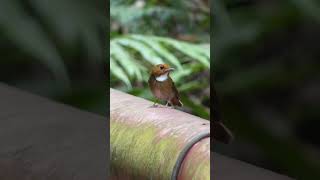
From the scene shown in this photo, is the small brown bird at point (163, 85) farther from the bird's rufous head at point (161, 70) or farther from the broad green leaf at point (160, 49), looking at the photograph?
the broad green leaf at point (160, 49)

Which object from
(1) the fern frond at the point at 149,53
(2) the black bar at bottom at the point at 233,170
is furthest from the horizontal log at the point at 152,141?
(1) the fern frond at the point at 149,53

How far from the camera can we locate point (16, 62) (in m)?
1.19

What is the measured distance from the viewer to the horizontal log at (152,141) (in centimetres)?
71

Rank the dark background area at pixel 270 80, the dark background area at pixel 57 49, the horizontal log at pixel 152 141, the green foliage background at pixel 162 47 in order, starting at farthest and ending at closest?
the green foliage background at pixel 162 47
the dark background area at pixel 57 49
the horizontal log at pixel 152 141
the dark background area at pixel 270 80

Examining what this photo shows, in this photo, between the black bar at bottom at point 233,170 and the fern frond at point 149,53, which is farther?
the fern frond at point 149,53

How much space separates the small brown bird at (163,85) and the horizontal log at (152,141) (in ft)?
0.05

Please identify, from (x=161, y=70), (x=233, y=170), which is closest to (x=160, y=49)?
(x=161, y=70)

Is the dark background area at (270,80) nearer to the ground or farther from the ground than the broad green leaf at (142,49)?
farther from the ground

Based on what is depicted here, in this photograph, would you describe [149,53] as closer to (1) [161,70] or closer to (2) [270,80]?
(1) [161,70]

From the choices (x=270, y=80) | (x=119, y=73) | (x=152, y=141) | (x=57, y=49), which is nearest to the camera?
(x=270, y=80)

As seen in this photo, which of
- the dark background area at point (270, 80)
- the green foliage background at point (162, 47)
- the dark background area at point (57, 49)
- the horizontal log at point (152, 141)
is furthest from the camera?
the green foliage background at point (162, 47)

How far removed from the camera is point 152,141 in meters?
0.76

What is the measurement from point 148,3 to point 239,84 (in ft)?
2.98

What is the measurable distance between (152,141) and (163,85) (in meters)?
0.08
